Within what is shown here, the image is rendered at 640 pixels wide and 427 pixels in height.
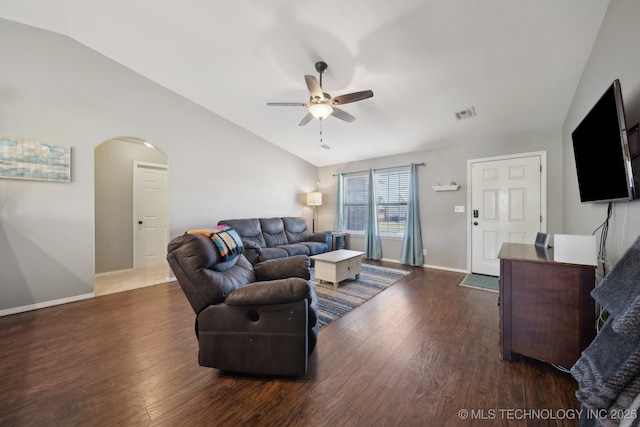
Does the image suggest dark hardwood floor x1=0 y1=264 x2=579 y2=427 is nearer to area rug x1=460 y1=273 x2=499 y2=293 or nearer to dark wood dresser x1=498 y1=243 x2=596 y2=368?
dark wood dresser x1=498 y1=243 x2=596 y2=368

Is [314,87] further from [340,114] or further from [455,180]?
[455,180]

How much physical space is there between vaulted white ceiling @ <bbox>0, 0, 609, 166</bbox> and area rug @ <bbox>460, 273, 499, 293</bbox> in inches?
88.9

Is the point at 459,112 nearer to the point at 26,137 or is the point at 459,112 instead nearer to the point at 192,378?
the point at 192,378

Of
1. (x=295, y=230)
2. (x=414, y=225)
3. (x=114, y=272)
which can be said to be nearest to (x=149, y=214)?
(x=114, y=272)

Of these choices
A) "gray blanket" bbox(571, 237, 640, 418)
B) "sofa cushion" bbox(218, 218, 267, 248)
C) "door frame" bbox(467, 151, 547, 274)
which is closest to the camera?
"gray blanket" bbox(571, 237, 640, 418)

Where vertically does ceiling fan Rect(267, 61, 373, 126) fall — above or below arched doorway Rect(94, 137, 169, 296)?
above

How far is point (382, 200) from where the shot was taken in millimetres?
5062

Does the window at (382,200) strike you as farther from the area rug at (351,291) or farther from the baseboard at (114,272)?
the baseboard at (114,272)

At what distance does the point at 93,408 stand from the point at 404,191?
4808mm

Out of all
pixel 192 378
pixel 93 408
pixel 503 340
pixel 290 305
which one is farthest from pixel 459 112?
pixel 93 408

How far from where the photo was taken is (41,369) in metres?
1.66

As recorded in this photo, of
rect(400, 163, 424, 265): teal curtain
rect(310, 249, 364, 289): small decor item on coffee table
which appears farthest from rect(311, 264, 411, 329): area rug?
rect(400, 163, 424, 265): teal curtain

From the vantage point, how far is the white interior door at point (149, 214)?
437 cm

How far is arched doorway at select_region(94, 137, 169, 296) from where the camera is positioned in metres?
3.92
